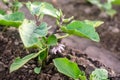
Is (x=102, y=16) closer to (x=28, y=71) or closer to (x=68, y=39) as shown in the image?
(x=68, y=39)

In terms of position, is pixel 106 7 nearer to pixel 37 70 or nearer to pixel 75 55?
pixel 75 55

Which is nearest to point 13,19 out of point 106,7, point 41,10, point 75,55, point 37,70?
point 41,10

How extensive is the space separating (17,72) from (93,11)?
1452mm

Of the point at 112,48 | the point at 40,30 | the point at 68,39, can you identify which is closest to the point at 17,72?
the point at 40,30

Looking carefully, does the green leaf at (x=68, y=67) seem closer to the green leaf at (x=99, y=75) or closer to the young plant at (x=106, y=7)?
the green leaf at (x=99, y=75)

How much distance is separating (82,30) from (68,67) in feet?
0.62

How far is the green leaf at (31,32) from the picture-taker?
59.3 inches

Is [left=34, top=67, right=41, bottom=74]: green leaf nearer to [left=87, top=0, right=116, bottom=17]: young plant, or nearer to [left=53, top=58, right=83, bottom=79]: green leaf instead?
[left=53, top=58, right=83, bottom=79]: green leaf

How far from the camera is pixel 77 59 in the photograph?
1.84m

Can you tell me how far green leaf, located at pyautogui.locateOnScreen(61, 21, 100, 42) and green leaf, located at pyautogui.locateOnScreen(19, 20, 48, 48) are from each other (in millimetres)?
112

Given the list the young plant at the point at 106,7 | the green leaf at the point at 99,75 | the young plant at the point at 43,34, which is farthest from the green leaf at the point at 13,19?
the young plant at the point at 106,7

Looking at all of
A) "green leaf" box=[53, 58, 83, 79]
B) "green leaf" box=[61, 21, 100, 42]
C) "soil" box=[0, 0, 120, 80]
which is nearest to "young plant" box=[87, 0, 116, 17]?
"soil" box=[0, 0, 120, 80]

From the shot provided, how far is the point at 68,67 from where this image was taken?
5.40 feet

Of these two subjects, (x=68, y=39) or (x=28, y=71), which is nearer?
(x=28, y=71)
